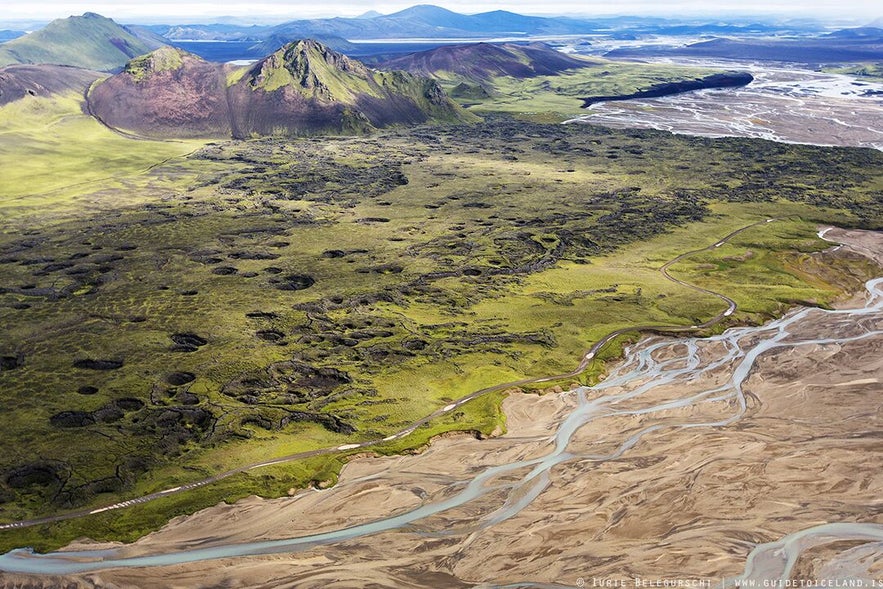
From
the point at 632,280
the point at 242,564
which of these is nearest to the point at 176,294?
the point at 242,564

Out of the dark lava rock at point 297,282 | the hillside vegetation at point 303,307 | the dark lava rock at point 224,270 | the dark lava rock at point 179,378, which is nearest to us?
the hillside vegetation at point 303,307

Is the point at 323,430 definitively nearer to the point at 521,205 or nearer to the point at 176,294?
the point at 176,294

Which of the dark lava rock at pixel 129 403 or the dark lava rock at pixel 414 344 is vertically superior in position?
the dark lava rock at pixel 414 344

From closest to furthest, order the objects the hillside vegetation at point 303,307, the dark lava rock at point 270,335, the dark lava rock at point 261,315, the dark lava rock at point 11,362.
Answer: the hillside vegetation at point 303,307 < the dark lava rock at point 11,362 < the dark lava rock at point 270,335 < the dark lava rock at point 261,315

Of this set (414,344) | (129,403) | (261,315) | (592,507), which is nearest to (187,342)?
(261,315)

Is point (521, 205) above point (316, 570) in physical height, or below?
above

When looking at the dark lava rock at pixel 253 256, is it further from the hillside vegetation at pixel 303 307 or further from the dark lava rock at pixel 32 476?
the dark lava rock at pixel 32 476

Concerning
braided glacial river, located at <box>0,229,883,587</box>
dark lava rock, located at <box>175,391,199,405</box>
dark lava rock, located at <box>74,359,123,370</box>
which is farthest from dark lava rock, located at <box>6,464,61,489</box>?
dark lava rock, located at <box>74,359,123,370</box>

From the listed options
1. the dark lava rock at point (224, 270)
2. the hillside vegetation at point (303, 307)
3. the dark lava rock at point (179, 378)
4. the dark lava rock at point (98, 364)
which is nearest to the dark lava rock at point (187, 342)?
the hillside vegetation at point (303, 307)
